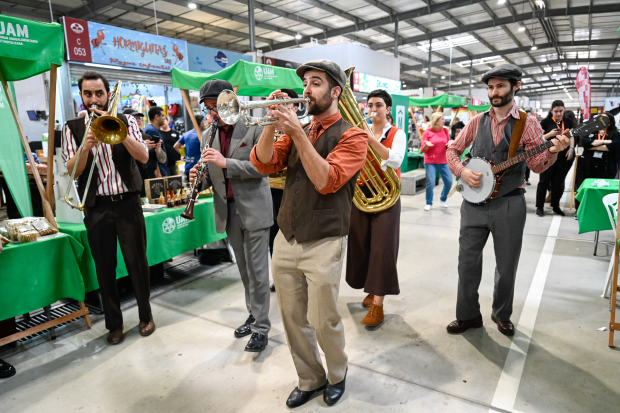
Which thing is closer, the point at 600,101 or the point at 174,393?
the point at 174,393

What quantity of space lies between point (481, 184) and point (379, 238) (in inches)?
34.6

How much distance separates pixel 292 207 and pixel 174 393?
1.52 metres

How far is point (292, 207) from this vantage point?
1999 mm

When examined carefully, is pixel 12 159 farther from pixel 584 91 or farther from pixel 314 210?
pixel 584 91

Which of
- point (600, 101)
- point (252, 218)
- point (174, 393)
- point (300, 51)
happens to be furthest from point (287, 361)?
point (600, 101)

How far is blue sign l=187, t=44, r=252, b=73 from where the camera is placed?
33.7ft

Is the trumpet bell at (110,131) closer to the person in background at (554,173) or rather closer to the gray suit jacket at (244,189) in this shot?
the gray suit jacket at (244,189)

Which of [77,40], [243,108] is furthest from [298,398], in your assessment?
[77,40]

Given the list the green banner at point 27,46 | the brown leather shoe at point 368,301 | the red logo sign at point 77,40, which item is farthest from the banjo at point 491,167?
the red logo sign at point 77,40

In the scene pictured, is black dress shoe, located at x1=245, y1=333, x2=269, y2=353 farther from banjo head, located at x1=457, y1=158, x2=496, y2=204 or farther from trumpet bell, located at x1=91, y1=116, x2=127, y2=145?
banjo head, located at x1=457, y1=158, x2=496, y2=204

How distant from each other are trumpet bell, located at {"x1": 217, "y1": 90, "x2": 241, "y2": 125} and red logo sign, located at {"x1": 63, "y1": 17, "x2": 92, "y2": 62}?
7277mm

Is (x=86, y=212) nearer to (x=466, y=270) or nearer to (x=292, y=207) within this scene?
(x=292, y=207)

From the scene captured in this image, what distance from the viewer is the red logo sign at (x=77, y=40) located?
7316mm

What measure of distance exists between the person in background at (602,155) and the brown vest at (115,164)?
7031 millimetres
